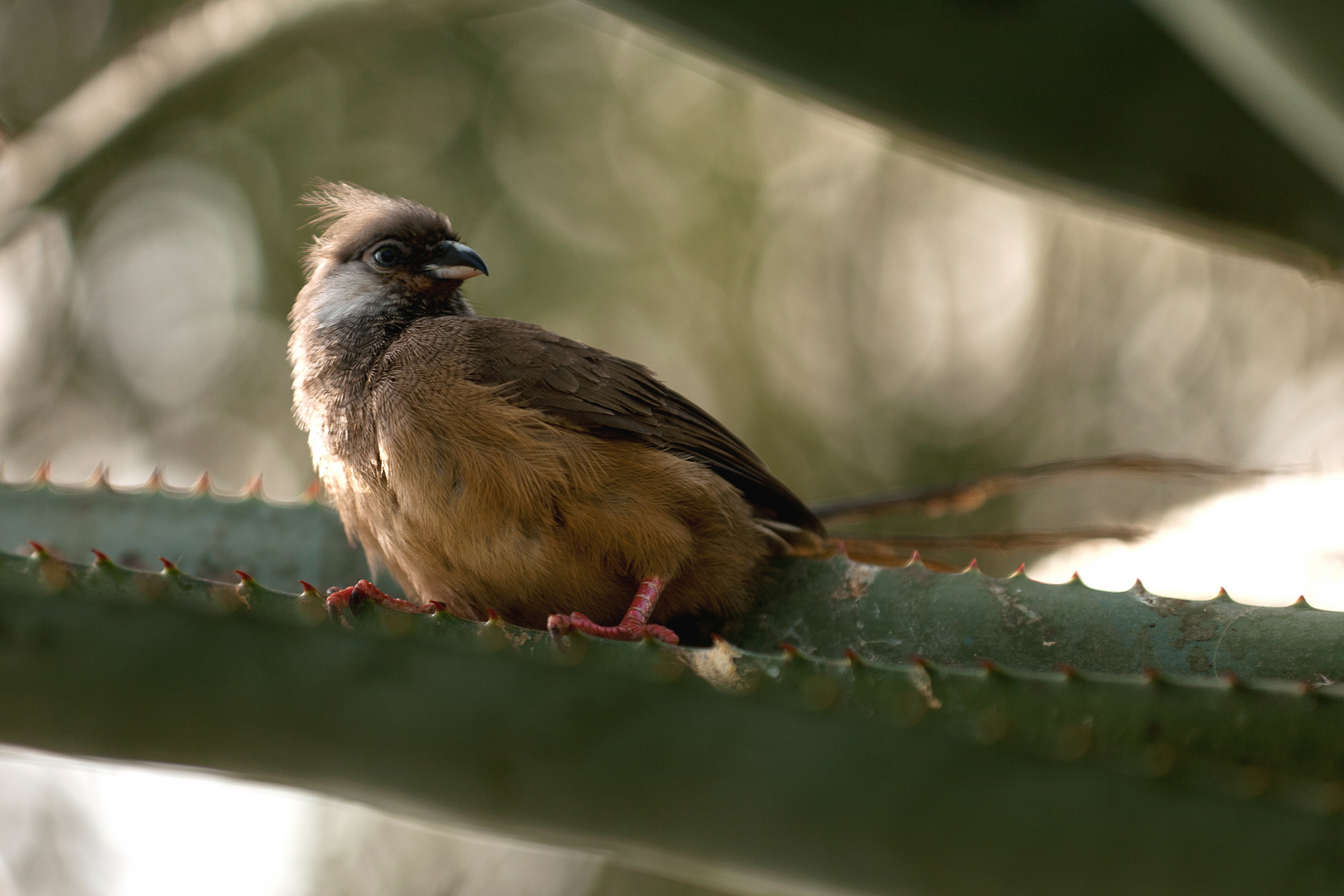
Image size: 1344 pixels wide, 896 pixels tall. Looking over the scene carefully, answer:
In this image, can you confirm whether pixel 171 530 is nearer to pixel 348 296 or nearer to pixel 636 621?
pixel 348 296

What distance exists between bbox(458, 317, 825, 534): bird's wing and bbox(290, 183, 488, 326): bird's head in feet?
2.02

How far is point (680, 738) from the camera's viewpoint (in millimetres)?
1571

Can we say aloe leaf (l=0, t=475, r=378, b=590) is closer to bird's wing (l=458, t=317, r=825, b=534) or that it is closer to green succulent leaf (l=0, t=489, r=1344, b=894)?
bird's wing (l=458, t=317, r=825, b=534)

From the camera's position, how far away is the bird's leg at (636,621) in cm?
282

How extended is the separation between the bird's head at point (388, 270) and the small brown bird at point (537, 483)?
14.3 inches

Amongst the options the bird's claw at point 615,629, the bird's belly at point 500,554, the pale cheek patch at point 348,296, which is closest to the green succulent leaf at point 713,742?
the bird's claw at point 615,629

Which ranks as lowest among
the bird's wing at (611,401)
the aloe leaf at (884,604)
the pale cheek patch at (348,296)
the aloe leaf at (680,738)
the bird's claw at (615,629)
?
the aloe leaf at (680,738)

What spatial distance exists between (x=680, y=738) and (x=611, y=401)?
1929mm

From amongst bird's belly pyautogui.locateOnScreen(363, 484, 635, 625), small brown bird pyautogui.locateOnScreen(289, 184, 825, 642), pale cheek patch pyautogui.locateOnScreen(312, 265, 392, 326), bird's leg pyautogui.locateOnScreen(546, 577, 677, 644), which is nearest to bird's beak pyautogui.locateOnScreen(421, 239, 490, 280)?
pale cheek patch pyautogui.locateOnScreen(312, 265, 392, 326)

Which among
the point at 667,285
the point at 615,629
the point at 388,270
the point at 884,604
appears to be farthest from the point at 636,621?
the point at 667,285

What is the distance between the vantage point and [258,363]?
7879 mm

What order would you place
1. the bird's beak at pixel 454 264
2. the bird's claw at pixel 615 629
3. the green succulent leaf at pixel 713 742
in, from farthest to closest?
the bird's beak at pixel 454 264 < the bird's claw at pixel 615 629 < the green succulent leaf at pixel 713 742

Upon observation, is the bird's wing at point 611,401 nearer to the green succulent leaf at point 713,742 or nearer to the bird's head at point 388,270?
the bird's head at point 388,270

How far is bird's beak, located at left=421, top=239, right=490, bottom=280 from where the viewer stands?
13.9 feet
